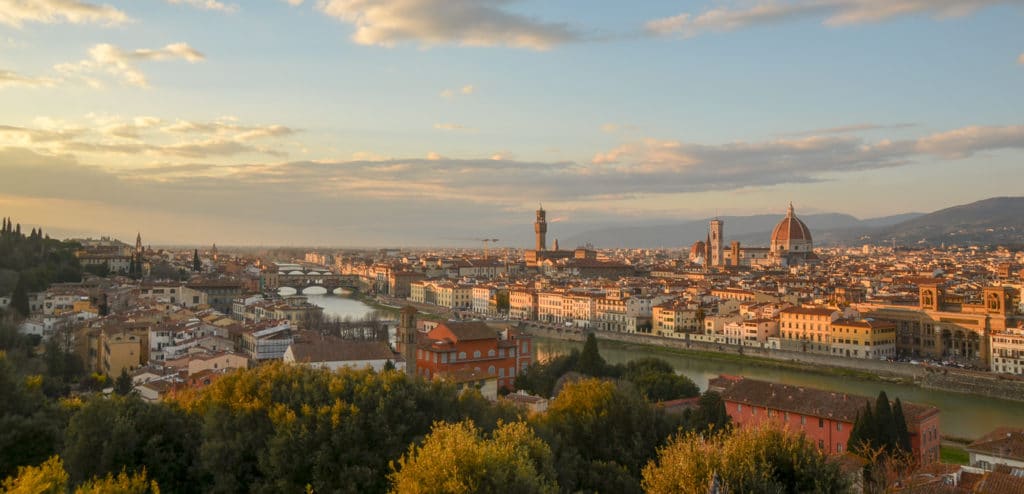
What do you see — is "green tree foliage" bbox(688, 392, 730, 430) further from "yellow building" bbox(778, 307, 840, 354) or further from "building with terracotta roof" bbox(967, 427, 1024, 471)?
"yellow building" bbox(778, 307, 840, 354)

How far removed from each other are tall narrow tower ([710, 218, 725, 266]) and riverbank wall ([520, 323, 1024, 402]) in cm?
3685

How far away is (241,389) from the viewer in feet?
24.9

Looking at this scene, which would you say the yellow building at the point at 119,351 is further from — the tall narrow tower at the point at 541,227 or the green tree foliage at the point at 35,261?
the tall narrow tower at the point at 541,227

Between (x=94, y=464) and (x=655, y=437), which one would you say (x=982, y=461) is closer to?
(x=655, y=437)

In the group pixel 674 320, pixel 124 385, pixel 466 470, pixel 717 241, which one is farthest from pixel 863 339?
pixel 717 241

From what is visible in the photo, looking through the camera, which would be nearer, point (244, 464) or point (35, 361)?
point (244, 464)

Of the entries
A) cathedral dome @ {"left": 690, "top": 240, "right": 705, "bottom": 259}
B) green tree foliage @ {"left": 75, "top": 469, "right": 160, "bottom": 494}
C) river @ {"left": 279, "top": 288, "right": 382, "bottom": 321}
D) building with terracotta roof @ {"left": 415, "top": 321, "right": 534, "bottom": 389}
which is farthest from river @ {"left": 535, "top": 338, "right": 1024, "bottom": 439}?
cathedral dome @ {"left": 690, "top": 240, "right": 705, "bottom": 259}

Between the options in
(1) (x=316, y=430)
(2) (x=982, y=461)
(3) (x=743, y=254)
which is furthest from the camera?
(3) (x=743, y=254)

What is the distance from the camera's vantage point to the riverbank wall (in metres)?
17.3

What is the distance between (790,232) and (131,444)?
180 ft

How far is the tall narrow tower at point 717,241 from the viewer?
206 feet

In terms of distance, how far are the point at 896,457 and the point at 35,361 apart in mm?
14043

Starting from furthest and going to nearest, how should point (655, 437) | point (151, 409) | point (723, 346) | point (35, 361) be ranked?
point (723, 346) < point (35, 361) < point (655, 437) < point (151, 409)

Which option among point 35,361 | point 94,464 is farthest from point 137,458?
point 35,361
